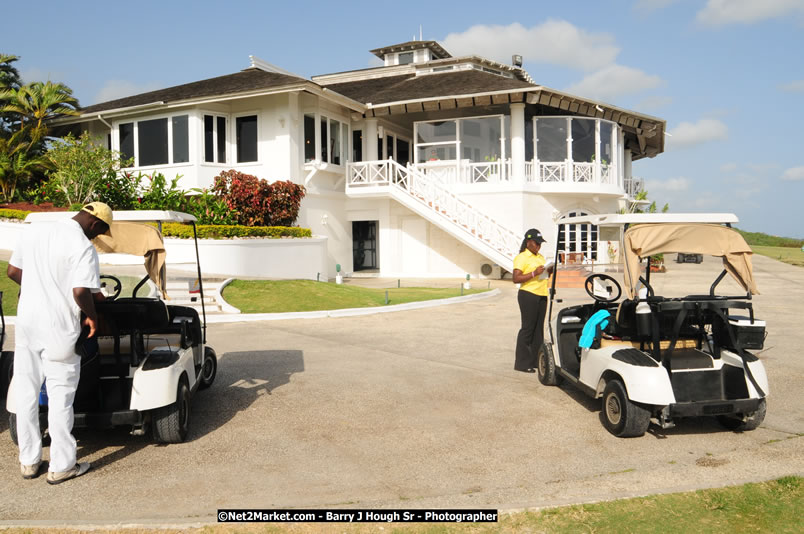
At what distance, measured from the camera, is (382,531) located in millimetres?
3689

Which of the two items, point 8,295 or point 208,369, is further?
point 8,295

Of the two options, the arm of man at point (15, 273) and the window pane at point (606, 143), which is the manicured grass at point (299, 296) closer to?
the arm of man at point (15, 273)

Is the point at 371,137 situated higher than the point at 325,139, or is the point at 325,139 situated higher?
the point at 371,137

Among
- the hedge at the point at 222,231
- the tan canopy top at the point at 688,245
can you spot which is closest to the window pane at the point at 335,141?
the hedge at the point at 222,231

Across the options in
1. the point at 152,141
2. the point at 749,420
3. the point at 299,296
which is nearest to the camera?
the point at 749,420

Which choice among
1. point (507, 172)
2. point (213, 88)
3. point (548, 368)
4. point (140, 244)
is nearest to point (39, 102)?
point (213, 88)

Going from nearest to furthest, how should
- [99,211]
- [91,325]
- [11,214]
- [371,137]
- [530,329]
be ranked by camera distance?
[91,325], [99,211], [530,329], [11,214], [371,137]

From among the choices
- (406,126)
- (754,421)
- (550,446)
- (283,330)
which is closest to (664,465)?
(550,446)

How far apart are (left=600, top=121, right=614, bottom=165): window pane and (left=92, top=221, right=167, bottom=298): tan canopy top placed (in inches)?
848

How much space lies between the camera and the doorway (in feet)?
85.4

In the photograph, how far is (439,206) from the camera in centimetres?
2238

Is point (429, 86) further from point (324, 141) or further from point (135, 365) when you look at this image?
point (135, 365)

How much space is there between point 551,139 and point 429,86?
5.44m

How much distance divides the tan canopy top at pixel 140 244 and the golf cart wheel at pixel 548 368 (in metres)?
4.10
